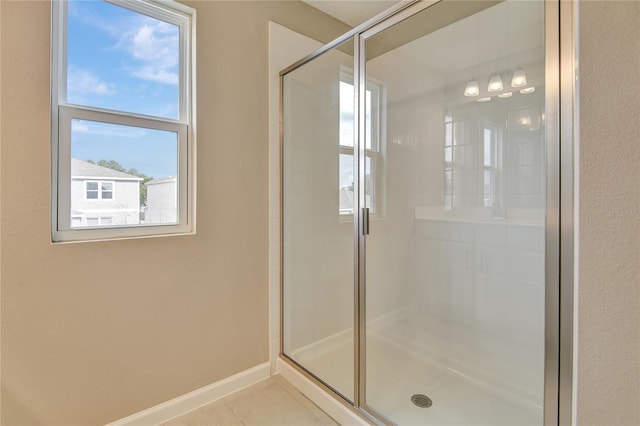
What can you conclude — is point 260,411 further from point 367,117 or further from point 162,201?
point 367,117

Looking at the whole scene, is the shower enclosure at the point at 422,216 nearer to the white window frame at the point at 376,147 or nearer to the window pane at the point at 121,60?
the white window frame at the point at 376,147

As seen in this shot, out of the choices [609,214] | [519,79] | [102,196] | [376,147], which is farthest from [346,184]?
[609,214]

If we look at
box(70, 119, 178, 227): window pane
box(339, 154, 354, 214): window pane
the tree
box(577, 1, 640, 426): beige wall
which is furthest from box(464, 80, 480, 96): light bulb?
the tree

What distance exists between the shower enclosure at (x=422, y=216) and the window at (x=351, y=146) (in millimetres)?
14

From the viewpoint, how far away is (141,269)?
1.60 m

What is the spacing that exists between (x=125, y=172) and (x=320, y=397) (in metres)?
1.62

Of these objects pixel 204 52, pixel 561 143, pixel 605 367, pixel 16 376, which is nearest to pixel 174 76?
pixel 204 52

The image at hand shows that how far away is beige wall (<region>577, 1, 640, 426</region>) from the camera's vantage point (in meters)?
0.55

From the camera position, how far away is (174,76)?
175 centimetres

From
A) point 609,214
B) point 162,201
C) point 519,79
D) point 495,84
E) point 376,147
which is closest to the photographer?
point 609,214

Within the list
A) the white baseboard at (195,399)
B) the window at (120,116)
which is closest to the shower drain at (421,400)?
the white baseboard at (195,399)

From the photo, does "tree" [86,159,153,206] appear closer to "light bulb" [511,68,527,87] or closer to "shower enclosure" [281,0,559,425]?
"shower enclosure" [281,0,559,425]

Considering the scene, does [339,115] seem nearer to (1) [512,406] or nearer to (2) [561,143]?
(2) [561,143]

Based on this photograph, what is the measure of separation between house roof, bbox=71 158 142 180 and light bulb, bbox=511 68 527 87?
7.36 ft
